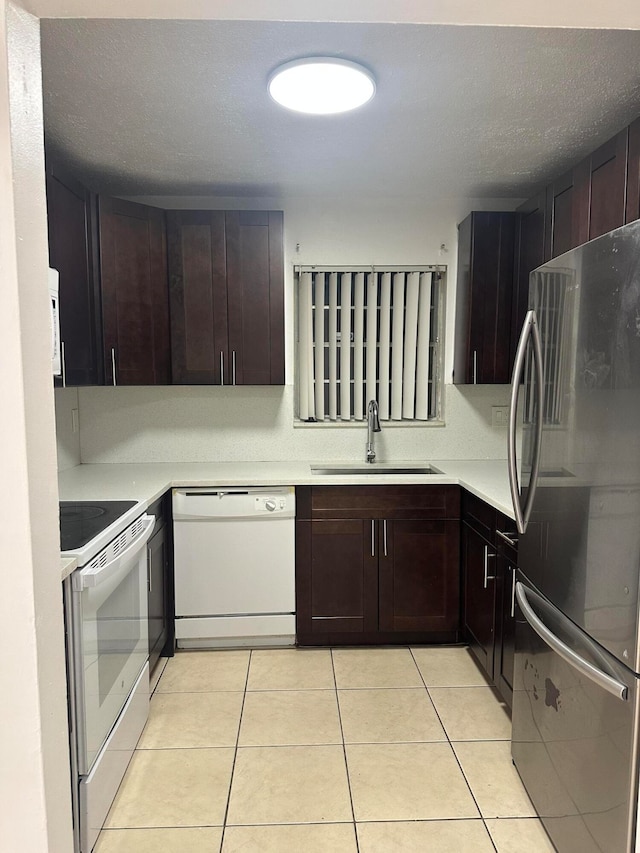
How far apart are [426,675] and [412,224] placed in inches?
97.8

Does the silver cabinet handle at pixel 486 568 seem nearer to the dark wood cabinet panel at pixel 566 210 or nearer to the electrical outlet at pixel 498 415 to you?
the electrical outlet at pixel 498 415

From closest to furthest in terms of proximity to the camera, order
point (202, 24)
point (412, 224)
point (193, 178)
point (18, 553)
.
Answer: point (18, 553) → point (202, 24) → point (193, 178) → point (412, 224)

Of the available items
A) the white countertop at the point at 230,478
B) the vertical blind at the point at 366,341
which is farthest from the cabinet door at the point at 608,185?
the vertical blind at the point at 366,341


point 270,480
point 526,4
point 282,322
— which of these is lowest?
point 270,480

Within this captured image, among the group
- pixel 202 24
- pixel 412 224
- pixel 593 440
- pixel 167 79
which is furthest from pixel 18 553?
pixel 412 224

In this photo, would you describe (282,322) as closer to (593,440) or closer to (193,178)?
(193,178)

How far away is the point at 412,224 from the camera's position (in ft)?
10.9

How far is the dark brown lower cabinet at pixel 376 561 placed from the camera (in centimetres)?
288

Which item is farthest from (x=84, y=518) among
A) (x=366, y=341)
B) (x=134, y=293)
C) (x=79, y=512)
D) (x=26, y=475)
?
(x=366, y=341)

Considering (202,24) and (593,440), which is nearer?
(593,440)

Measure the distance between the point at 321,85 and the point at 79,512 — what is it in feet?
5.60

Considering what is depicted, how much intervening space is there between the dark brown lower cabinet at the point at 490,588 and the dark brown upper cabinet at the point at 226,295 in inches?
52.4

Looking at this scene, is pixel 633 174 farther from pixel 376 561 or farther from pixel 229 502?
pixel 229 502

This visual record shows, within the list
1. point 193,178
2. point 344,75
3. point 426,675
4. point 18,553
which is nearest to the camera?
point 18,553
